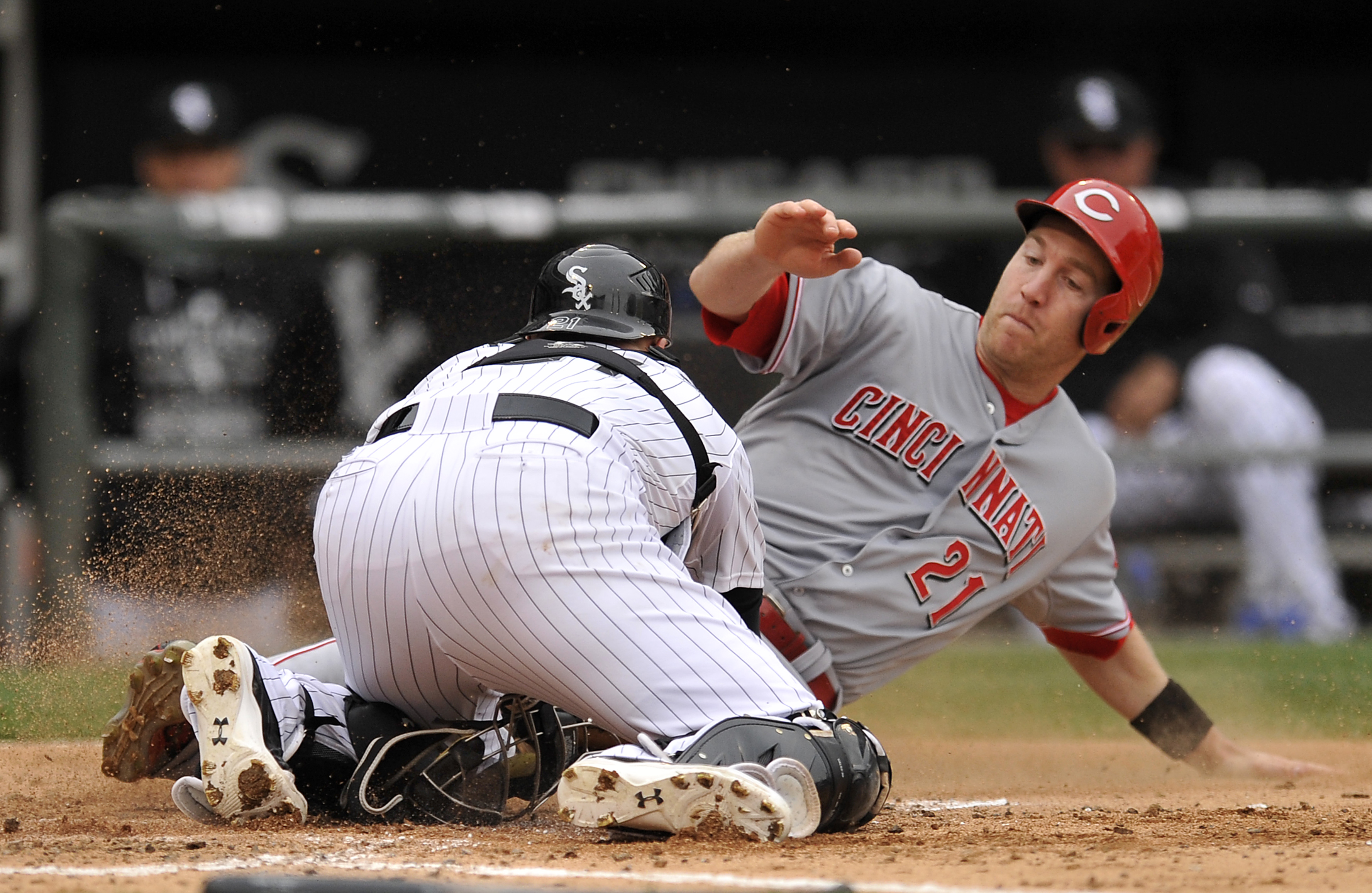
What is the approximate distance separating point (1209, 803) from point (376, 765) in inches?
63.7

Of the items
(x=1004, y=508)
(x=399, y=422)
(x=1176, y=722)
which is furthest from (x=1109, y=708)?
(x=399, y=422)

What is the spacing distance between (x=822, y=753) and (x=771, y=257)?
95cm

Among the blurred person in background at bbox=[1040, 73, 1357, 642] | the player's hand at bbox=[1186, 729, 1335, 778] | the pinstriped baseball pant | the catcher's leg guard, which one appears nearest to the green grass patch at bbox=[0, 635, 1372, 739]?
the blurred person in background at bbox=[1040, 73, 1357, 642]

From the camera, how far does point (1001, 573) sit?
10.7 ft

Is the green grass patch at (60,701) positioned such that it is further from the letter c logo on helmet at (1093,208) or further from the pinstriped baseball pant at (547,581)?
the letter c logo on helmet at (1093,208)

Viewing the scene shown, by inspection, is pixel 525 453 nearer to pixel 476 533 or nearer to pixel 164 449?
pixel 476 533

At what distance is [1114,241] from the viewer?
325cm

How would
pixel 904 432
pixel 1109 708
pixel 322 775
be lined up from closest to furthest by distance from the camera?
pixel 322 775 < pixel 904 432 < pixel 1109 708

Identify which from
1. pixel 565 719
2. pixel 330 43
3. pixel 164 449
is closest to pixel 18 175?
pixel 330 43

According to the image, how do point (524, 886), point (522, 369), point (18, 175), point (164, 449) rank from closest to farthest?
point (524, 886) < point (522, 369) < point (164, 449) < point (18, 175)

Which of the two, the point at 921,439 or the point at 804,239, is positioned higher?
the point at 804,239

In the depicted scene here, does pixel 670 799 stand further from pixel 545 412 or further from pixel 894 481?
pixel 894 481

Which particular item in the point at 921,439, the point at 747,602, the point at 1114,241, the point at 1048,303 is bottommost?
the point at 747,602

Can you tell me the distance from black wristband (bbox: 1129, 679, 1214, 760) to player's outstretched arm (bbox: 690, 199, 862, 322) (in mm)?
1339
